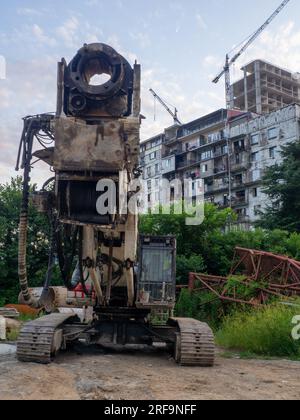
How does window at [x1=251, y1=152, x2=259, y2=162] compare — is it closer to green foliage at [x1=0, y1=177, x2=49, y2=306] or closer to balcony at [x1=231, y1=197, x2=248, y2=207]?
balcony at [x1=231, y1=197, x2=248, y2=207]

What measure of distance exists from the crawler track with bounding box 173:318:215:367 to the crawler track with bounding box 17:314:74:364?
2095 millimetres

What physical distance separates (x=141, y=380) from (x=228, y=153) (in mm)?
56097

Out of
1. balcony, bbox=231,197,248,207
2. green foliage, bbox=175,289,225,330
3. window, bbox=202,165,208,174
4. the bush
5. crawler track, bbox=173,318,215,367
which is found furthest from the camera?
window, bbox=202,165,208,174

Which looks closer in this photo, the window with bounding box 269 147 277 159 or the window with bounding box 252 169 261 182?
the window with bounding box 269 147 277 159

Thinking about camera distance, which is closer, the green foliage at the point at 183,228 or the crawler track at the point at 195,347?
the crawler track at the point at 195,347

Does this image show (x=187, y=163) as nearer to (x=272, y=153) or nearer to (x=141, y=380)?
(x=272, y=153)

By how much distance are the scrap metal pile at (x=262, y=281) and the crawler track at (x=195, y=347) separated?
5.55 m

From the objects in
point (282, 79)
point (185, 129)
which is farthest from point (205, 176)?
point (282, 79)

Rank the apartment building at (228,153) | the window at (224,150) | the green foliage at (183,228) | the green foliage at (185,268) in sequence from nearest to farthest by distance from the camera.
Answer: the green foliage at (185,268) < the green foliage at (183,228) < the apartment building at (228,153) < the window at (224,150)

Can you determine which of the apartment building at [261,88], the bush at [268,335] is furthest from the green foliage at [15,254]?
the apartment building at [261,88]

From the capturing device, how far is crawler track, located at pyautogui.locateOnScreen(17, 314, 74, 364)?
27.1 feet

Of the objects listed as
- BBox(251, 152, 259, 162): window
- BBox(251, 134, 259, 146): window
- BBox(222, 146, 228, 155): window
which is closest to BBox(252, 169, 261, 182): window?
BBox(251, 152, 259, 162): window

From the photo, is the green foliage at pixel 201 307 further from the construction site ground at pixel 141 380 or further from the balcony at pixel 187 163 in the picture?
the balcony at pixel 187 163

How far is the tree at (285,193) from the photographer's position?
30.6 metres
